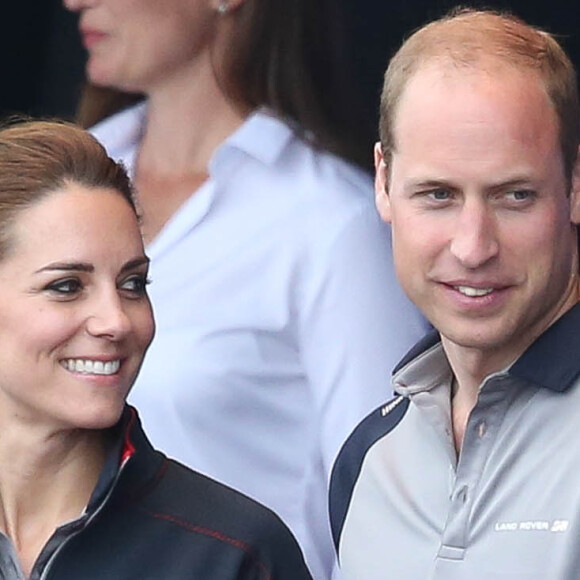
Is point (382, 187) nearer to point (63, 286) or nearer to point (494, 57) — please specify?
point (494, 57)

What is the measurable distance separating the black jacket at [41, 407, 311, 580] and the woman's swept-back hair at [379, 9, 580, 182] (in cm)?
52

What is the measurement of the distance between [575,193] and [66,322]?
2.29 feet

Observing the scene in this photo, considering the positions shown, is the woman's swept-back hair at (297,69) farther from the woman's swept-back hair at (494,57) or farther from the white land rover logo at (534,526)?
the white land rover logo at (534,526)

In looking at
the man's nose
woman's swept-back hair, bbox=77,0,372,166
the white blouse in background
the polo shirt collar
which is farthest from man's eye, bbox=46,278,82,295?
the man's nose

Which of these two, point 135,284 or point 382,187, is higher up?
point 382,187

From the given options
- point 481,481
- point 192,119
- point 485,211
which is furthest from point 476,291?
point 192,119

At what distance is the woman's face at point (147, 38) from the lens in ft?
13.8

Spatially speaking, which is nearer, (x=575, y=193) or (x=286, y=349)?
(x=575, y=193)

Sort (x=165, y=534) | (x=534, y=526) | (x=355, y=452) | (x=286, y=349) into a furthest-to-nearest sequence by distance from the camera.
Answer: (x=286, y=349)
(x=355, y=452)
(x=165, y=534)
(x=534, y=526)

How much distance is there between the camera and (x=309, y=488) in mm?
3973

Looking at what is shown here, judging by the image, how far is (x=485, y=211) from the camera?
3104 mm

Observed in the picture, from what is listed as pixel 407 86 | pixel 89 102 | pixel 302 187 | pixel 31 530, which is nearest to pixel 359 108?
pixel 302 187

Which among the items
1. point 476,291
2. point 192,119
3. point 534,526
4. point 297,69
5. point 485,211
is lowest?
point 534,526

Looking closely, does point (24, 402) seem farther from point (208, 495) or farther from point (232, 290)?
point (232, 290)
